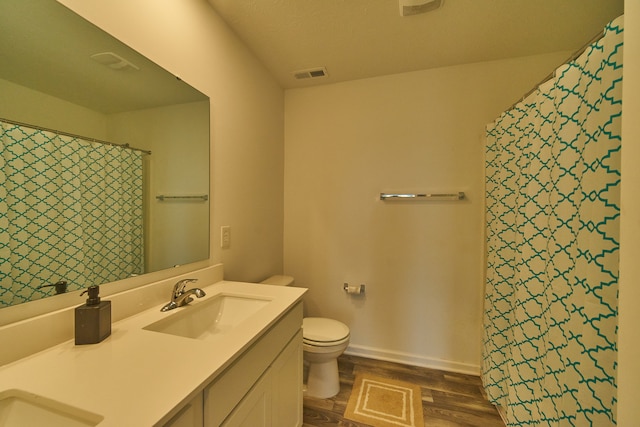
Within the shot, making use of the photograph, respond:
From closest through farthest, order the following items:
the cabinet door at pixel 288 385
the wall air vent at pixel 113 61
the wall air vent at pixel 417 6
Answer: the wall air vent at pixel 113 61, the cabinet door at pixel 288 385, the wall air vent at pixel 417 6

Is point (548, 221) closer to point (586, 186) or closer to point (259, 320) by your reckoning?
point (586, 186)

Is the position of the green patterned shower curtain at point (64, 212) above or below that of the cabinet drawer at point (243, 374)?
above

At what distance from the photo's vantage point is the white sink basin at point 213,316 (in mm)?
976

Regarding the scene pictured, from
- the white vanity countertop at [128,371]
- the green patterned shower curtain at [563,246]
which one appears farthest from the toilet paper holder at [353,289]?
the white vanity countertop at [128,371]

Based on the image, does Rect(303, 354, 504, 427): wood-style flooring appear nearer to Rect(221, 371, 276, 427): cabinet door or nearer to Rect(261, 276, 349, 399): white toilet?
Rect(261, 276, 349, 399): white toilet

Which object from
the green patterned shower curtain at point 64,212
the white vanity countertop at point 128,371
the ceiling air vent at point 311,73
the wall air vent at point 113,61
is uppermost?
the ceiling air vent at point 311,73

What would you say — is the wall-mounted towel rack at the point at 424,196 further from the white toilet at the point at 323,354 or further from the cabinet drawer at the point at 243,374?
the cabinet drawer at the point at 243,374

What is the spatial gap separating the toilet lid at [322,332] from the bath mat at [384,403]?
41cm

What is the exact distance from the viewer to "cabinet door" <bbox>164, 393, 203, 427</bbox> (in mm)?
505

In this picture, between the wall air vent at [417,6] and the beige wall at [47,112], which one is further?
the wall air vent at [417,6]

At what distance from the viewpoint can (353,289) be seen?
2008 millimetres

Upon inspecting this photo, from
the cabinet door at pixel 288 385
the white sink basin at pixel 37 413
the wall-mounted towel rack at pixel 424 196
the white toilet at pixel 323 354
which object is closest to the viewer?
the white sink basin at pixel 37 413

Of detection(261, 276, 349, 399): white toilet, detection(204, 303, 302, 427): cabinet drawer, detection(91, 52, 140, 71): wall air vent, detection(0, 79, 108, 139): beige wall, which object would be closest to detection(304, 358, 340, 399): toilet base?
detection(261, 276, 349, 399): white toilet

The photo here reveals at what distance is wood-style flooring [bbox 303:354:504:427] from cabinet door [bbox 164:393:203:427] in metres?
1.07
